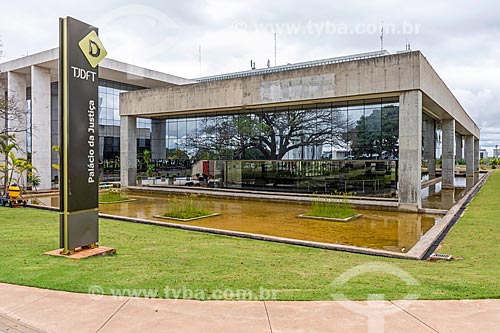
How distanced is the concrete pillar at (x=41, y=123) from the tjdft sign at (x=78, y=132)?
2365 centimetres

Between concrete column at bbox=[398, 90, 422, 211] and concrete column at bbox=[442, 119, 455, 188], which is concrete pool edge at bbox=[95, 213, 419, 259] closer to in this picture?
concrete column at bbox=[398, 90, 422, 211]

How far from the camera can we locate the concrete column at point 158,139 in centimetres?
2933

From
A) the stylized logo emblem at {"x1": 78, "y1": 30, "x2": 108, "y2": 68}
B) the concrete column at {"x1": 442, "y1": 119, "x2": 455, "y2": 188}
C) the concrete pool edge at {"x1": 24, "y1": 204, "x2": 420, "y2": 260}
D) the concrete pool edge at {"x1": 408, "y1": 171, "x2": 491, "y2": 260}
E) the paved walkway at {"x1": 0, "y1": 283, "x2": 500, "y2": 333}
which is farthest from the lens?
Answer: the concrete column at {"x1": 442, "y1": 119, "x2": 455, "y2": 188}

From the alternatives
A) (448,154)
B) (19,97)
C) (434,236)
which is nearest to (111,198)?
(19,97)

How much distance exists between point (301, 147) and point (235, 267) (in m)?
16.1

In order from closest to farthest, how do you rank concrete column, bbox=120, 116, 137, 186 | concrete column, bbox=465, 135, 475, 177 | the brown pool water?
the brown pool water < concrete column, bbox=120, 116, 137, 186 < concrete column, bbox=465, 135, 475, 177

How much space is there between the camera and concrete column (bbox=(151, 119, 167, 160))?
29.3 metres

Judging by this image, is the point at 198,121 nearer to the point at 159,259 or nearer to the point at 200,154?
the point at 200,154

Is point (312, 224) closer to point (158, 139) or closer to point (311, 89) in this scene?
point (311, 89)

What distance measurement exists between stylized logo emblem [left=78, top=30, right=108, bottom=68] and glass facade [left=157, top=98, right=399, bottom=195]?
1497 centimetres

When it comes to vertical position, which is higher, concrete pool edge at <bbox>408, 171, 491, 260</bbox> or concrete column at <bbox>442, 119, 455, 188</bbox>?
concrete column at <bbox>442, 119, 455, 188</bbox>

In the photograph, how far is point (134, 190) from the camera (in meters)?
28.0

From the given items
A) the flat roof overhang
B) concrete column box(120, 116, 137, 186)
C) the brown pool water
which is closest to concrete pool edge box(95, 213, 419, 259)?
the brown pool water

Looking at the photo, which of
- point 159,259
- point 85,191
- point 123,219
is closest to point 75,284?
point 159,259
